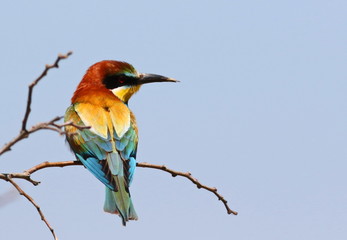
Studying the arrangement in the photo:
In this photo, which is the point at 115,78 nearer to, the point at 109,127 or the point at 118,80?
the point at 118,80

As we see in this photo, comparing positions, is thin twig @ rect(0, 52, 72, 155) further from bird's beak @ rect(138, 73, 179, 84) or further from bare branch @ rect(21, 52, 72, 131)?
bird's beak @ rect(138, 73, 179, 84)

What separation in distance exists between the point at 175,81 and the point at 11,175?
2.46m

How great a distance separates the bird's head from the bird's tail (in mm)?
→ 1275

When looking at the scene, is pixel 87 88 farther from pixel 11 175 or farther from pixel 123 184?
pixel 11 175

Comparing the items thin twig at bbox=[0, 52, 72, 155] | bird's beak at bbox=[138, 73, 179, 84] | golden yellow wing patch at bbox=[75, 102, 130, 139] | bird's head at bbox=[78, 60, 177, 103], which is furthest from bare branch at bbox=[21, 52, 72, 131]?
bird's beak at bbox=[138, 73, 179, 84]

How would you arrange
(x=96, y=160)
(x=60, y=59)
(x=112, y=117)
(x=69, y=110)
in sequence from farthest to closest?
(x=69, y=110)
(x=112, y=117)
(x=96, y=160)
(x=60, y=59)

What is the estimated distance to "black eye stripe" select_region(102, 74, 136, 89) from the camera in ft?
16.0

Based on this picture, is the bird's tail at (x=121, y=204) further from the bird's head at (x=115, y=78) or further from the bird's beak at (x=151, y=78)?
the bird's beak at (x=151, y=78)

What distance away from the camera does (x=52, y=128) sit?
1.95 metres

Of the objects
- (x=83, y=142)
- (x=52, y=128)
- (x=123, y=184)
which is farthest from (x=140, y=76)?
(x=52, y=128)

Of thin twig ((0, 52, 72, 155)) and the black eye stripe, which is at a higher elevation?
thin twig ((0, 52, 72, 155))

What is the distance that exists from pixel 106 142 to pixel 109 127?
0.14 meters

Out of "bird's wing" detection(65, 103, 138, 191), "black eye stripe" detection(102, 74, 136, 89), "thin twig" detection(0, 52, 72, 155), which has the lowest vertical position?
"bird's wing" detection(65, 103, 138, 191)

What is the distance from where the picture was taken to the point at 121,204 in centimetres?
356
